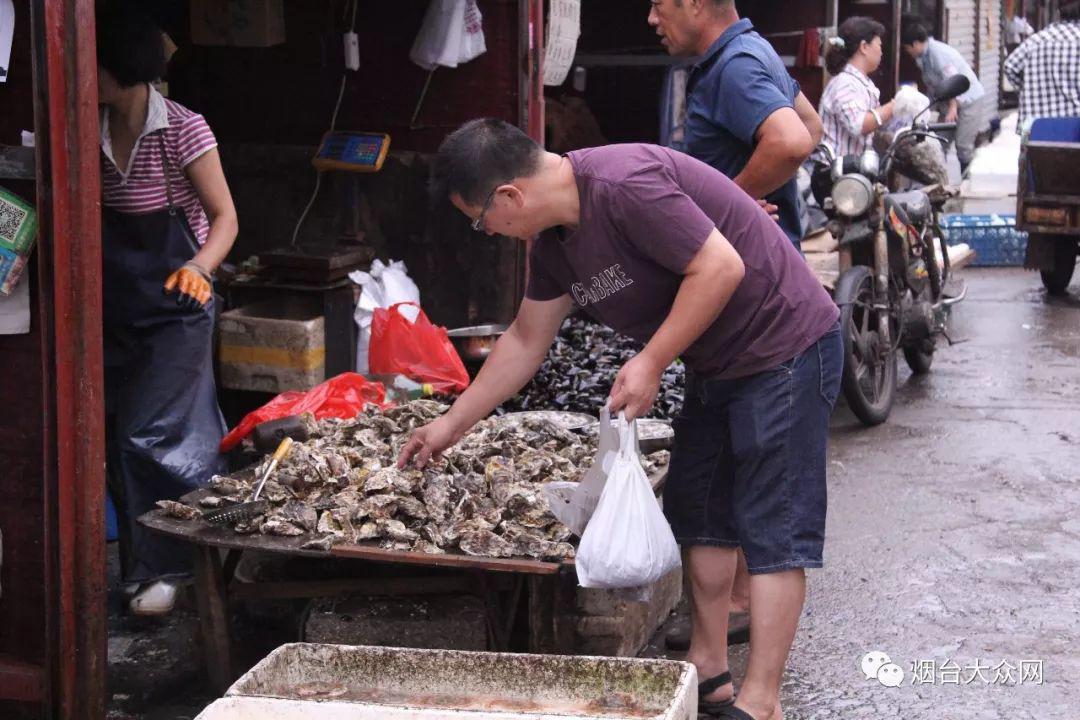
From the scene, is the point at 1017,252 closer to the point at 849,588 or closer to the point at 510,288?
the point at 510,288

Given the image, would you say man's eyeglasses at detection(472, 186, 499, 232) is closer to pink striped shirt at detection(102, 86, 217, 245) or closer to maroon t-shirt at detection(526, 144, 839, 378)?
maroon t-shirt at detection(526, 144, 839, 378)

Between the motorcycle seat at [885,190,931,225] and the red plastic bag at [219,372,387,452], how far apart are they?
3874 millimetres

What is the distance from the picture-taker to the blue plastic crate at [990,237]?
43.5ft

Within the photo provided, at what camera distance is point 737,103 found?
4707mm

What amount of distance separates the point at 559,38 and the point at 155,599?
4.46m

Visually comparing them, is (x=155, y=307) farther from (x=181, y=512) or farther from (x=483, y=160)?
(x=483, y=160)

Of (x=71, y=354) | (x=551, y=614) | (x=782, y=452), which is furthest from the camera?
(x=551, y=614)

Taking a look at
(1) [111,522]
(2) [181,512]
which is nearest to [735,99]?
(2) [181,512]

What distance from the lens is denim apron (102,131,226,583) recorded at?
192 inches

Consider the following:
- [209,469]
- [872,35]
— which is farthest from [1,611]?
[872,35]

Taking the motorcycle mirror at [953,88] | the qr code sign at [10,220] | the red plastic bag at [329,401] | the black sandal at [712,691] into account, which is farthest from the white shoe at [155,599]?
the motorcycle mirror at [953,88]

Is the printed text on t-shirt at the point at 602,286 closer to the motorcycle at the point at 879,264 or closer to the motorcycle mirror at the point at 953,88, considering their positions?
the motorcycle at the point at 879,264

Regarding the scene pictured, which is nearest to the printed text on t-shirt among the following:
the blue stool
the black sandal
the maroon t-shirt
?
the maroon t-shirt

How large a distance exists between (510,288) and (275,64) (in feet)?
6.57
